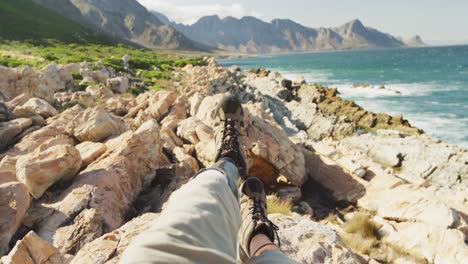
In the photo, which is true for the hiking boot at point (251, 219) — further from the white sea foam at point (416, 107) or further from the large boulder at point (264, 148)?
the white sea foam at point (416, 107)

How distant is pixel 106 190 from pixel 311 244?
3.20 meters

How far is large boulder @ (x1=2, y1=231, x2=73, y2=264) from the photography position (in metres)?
3.07

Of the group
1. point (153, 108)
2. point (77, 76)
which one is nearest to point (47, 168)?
point (153, 108)

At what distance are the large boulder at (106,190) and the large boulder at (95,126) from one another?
0.87m

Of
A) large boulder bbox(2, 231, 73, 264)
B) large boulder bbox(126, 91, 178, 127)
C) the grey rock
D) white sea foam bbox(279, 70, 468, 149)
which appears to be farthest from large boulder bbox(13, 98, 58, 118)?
white sea foam bbox(279, 70, 468, 149)

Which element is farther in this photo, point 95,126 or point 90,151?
point 95,126

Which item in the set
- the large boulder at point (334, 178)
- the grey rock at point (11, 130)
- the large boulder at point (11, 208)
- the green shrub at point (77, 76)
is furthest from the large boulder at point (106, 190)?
the green shrub at point (77, 76)

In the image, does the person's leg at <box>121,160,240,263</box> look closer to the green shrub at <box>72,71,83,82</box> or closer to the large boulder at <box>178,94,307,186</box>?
the large boulder at <box>178,94,307,186</box>

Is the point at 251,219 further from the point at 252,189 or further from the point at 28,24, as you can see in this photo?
the point at 28,24

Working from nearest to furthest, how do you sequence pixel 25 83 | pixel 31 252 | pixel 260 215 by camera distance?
pixel 31 252 → pixel 260 215 → pixel 25 83

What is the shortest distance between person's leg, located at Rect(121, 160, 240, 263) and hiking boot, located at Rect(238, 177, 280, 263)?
307mm

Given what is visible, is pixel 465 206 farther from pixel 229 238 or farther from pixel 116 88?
pixel 116 88

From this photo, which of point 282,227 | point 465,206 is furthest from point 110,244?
point 465,206

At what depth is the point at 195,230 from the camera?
2201mm
